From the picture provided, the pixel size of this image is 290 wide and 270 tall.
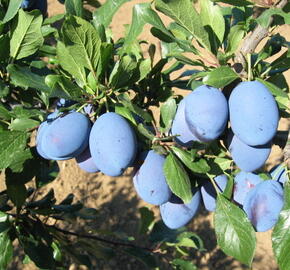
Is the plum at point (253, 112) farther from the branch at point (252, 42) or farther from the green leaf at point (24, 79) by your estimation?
the green leaf at point (24, 79)

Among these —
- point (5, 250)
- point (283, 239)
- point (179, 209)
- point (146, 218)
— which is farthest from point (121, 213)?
point (283, 239)

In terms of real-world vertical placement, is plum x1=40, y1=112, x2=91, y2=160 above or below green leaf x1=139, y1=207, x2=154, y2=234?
above

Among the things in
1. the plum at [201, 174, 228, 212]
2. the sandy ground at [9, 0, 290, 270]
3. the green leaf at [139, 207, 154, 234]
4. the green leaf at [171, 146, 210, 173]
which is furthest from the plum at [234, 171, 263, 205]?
the sandy ground at [9, 0, 290, 270]

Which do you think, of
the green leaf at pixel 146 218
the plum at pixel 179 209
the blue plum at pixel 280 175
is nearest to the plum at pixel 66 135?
the plum at pixel 179 209

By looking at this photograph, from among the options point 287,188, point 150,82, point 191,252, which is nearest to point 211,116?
point 287,188

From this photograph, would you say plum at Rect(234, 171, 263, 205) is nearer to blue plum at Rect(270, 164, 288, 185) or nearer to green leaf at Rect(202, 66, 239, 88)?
blue plum at Rect(270, 164, 288, 185)

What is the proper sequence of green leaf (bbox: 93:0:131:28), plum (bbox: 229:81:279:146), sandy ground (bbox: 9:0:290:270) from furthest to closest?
sandy ground (bbox: 9:0:290:270) < green leaf (bbox: 93:0:131:28) < plum (bbox: 229:81:279:146)
